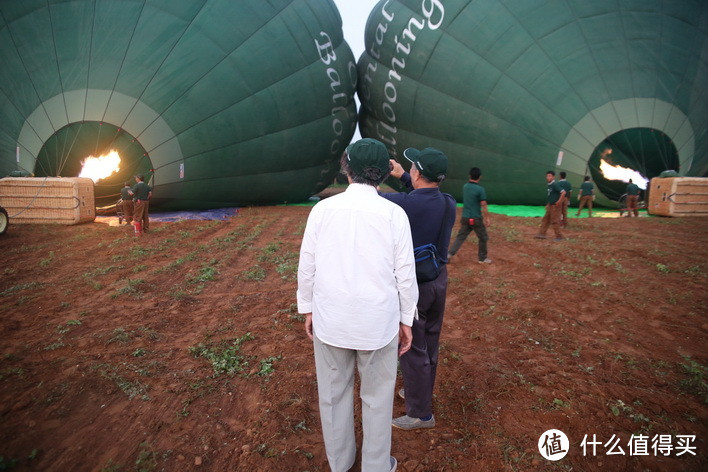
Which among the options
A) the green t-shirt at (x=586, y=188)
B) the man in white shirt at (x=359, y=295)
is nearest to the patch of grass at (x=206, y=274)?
the man in white shirt at (x=359, y=295)

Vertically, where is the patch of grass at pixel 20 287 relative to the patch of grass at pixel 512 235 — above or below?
below

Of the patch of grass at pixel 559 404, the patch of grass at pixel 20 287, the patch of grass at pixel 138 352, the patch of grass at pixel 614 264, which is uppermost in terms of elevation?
the patch of grass at pixel 614 264

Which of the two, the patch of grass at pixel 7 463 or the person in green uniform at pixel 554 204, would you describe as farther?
the person in green uniform at pixel 554 204

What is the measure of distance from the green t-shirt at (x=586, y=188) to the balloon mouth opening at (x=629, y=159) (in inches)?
30.6

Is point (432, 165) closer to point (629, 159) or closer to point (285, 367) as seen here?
point (285, 367)

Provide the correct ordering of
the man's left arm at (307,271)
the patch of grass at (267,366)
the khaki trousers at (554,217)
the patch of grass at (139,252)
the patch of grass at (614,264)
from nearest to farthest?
the man's left arm at (307,271)
the patch of grass at (267,366)
the patch of grass at (614,264)
the patch of grass at (139,252)
the khaki trousers at (554,217)

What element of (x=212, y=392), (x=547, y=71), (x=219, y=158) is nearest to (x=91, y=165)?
(x=219, y=158)

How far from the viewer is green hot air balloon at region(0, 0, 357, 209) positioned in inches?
377

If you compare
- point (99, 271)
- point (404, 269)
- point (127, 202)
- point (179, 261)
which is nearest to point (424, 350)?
point (404, 269)

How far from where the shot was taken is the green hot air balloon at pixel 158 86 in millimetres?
9586

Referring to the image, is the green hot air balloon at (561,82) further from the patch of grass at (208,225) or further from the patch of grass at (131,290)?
the patch of grass at (131,290)

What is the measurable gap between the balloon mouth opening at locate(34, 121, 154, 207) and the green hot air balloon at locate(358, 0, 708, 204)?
848 centimetres

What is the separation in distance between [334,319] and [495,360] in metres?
2.23

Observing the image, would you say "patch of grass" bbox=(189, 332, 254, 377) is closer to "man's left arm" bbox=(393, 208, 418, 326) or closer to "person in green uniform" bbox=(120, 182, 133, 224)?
"man's left arm" bbox=(393, 208, 418, 326)
